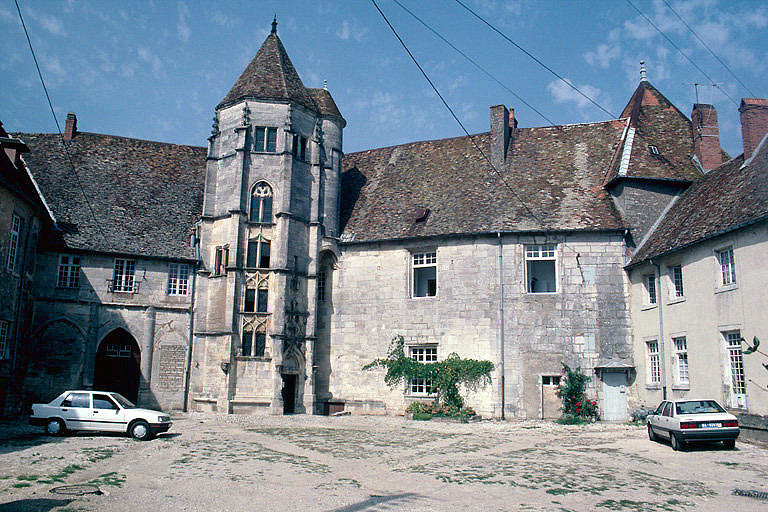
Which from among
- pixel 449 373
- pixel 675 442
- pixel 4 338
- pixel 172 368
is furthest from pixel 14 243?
pixel 675 442

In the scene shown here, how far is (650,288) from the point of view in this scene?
24.2 meters

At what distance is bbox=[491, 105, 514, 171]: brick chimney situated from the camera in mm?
29859

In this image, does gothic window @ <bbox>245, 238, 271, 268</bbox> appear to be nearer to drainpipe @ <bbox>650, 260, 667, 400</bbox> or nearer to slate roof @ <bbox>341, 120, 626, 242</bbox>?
slate roof @ <bbox>341, 120, 626, 242</bbox>

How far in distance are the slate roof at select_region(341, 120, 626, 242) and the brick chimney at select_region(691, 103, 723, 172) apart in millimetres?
3205

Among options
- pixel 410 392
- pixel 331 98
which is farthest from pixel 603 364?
pixel 331 98

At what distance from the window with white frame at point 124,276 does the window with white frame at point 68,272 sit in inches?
56.6

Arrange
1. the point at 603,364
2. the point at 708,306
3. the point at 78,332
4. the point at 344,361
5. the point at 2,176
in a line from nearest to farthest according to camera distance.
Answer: the point at 708,306 < the point at 2,176 < the point at 603,364 < the point at 78,332 < the point at 344,361

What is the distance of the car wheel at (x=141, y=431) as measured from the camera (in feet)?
57.7

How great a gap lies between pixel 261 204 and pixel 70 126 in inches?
432

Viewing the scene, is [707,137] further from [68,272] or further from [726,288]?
[68,272]

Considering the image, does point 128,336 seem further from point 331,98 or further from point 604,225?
point 604,225

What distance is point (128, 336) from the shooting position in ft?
89.9

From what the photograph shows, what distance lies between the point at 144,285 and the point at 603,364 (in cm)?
1922

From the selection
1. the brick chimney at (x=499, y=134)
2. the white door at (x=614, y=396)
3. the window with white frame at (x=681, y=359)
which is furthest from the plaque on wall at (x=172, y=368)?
A: the window with white frame at (x=681, y=359)
